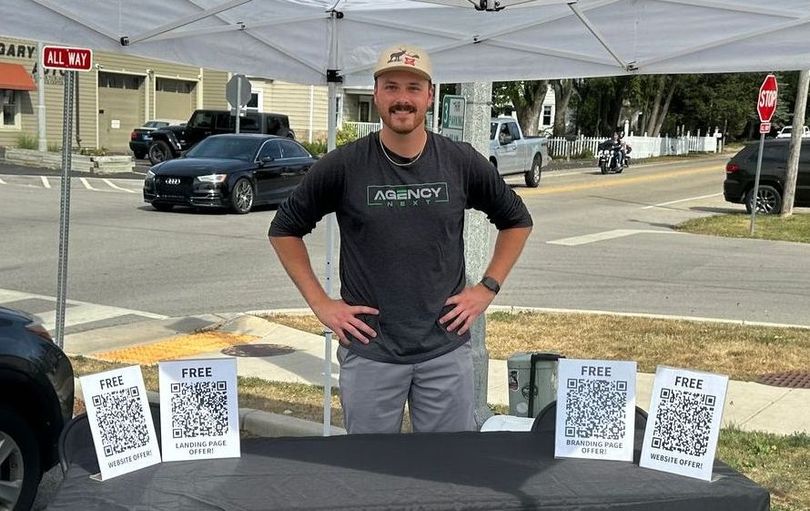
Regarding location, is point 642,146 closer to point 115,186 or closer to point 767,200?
point 767,200

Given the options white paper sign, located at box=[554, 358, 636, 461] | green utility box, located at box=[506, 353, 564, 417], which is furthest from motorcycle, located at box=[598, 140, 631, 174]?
white paper sign, located at box=[554, 358, 636, 461]

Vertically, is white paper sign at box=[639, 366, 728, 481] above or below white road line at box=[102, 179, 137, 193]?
above

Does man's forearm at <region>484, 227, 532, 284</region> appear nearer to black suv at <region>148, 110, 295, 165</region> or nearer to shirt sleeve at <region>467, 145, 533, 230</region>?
shirt sleeve at <region>467, 145, 533, 230</region>

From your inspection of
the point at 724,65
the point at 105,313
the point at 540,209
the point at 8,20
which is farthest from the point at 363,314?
the point at 540,209

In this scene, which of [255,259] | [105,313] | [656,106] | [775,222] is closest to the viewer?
[105,313]

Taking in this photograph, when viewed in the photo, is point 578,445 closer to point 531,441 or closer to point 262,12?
A: point 531,441

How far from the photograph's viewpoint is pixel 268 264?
12.3m

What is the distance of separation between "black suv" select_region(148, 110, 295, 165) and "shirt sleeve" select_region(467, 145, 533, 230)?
87.4ft

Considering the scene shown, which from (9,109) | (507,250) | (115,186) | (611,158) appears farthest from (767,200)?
(9,109)

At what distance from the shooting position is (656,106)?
192 ft

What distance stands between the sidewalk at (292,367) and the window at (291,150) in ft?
33.2

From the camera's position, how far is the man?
3041 millimetres

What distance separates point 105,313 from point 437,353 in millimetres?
6621

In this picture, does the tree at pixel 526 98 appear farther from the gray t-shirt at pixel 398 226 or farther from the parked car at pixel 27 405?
the gray t-shirt at pixel 398 226
